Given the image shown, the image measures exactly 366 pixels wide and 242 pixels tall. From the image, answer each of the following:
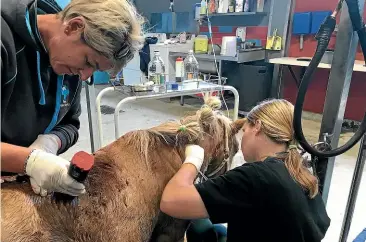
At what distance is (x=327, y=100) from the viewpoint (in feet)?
3.78

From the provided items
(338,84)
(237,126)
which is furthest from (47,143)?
(338,84)

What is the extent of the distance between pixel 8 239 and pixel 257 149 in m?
0.77

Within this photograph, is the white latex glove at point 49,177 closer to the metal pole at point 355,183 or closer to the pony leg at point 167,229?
the pony leg at point 167,229

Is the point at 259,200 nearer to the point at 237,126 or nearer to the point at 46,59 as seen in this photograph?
the point at 237,126

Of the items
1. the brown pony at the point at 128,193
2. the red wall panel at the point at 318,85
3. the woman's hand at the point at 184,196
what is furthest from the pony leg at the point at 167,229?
the red wall panel at the point at 318,85

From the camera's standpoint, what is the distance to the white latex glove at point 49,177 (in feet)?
2.74

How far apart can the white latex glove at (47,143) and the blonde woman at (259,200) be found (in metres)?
0.44

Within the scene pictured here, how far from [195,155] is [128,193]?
0.26 m

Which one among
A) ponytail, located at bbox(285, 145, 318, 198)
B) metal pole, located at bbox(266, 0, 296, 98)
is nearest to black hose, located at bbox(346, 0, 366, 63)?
ponytail, located at bbox(285, 145, 318, 198)

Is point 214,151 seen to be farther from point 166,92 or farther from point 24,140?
point 166,92

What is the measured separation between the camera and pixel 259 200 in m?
0.91

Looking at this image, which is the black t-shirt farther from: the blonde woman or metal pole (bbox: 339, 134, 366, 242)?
metal pole (bbox: 339, 134, 366, 242)

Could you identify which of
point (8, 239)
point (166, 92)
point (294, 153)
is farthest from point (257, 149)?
point (166, 92)

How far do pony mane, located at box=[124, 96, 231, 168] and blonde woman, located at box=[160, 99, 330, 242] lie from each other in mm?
129
